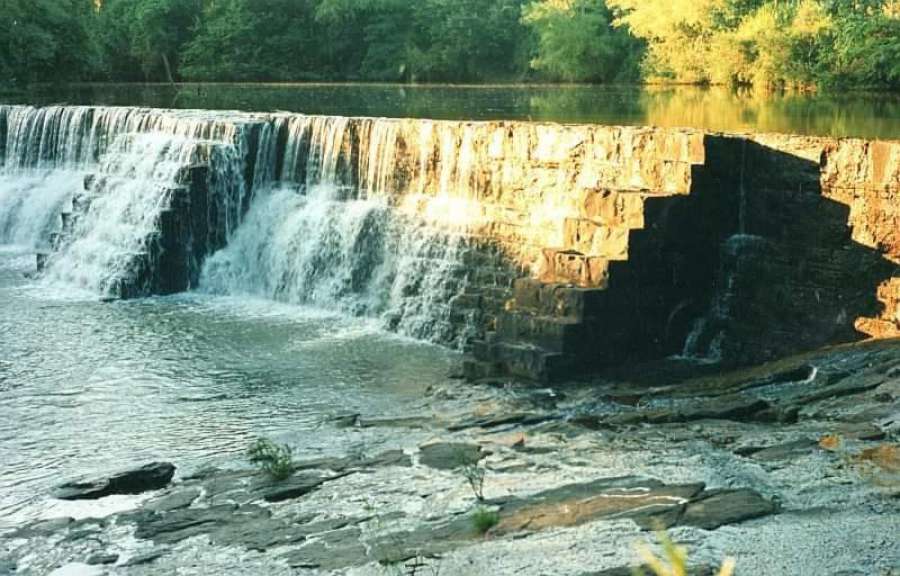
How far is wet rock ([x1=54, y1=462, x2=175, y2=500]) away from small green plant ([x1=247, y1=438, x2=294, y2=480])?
2.34 ft

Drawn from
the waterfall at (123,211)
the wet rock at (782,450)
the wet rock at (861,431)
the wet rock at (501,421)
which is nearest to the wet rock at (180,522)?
the wet rock at (501,421)

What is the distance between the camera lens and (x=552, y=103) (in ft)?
102

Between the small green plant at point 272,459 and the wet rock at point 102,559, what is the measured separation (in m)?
1.67

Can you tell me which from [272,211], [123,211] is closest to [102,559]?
[272,211]

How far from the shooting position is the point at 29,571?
26.3 ft

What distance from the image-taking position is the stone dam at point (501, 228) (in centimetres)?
1291

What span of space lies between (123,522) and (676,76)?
32164 mm

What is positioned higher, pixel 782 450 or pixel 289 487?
pixel 782 450

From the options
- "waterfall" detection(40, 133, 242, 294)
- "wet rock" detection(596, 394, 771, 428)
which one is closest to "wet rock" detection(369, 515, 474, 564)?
"wet rock" detection(596, 394, 771, 428)

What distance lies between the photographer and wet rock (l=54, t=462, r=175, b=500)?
9.56 metres

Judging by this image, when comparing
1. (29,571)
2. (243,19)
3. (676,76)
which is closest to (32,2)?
(243,19)

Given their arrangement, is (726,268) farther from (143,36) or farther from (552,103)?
(143,36)

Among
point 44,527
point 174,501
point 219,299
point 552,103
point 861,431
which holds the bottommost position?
point 44,527

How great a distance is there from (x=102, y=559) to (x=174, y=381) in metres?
5.27
